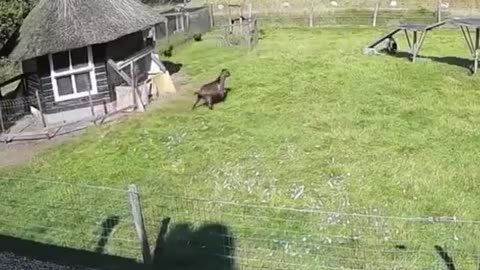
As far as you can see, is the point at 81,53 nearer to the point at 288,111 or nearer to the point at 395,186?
the point at 288,111

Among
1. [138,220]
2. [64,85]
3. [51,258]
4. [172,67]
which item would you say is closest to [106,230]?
[51,258]

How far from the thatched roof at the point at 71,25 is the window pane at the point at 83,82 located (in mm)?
1090

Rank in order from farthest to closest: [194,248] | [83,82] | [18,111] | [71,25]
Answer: [18,111]
[83,82]
[71,25]
[194,248]

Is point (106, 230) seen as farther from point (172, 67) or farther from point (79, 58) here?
point (172, 67)

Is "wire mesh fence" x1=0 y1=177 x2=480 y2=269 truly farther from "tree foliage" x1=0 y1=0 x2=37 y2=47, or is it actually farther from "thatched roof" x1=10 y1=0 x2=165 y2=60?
"tree foliage" x1=0 y1=0 x2=37 y2=47

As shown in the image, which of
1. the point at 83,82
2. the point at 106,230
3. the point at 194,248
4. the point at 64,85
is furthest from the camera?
the point at 83,82

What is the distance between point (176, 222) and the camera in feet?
28.9

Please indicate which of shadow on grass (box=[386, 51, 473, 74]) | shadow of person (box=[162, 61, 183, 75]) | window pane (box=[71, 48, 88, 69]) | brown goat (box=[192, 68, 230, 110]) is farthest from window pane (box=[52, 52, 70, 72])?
shadow on grass (box=[386, 51, 473, 74])

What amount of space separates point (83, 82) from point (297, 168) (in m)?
6.92

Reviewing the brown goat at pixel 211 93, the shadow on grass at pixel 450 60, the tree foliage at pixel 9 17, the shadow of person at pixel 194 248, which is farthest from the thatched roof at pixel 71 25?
the shadow on grass at pixel 450 60

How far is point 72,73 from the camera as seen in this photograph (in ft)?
50.6

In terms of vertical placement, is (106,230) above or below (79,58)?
below

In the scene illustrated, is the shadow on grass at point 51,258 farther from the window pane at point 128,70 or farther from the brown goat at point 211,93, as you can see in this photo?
the window pane at point 128,70

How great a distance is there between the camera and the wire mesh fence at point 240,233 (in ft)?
25.3
